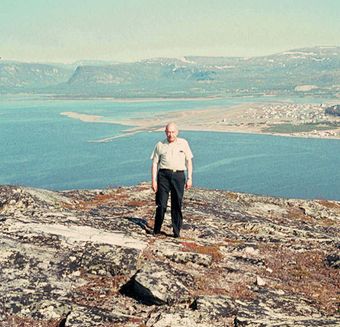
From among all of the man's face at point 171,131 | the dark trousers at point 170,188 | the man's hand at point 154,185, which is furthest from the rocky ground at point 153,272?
the man's face at point 171,131

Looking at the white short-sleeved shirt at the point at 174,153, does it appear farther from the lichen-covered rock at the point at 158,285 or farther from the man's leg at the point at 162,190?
the lichen-covered rock at the point at 158,285

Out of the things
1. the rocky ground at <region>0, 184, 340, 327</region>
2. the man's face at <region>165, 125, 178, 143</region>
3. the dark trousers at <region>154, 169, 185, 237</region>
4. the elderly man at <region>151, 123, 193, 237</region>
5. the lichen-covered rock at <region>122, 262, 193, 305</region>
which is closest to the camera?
the rocky ground at <region>0, 184, 340, 327</region>

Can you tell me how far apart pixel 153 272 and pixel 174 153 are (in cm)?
407

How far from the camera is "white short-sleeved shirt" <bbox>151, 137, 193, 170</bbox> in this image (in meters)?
14.5

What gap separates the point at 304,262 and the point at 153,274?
5880 mm

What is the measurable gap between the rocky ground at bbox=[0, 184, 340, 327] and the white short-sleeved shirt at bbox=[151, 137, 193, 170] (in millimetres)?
2507

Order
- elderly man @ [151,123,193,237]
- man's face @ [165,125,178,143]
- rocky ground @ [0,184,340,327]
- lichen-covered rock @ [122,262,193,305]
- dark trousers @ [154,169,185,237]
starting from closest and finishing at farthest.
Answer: rocky ground @ [0,184,340,327]
lichen-covered rock @ [122,262,193,305]
man's face @ [165,125,178,143]
elderly man @ [151,123,193,237]
dark trousers @ [154,169,185,237]

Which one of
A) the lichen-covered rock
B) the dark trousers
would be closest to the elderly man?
the dark trousers

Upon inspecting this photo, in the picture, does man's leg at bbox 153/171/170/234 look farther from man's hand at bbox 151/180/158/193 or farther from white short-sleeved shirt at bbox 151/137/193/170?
white short-sleeved shirt at bbox 151/137/193/170

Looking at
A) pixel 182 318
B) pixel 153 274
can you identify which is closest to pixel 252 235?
pixel 153 274

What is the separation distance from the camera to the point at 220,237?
680 inches

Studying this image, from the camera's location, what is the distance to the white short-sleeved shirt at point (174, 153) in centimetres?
1452

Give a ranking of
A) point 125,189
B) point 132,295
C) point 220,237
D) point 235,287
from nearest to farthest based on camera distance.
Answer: point 132,295 < point 235,287 < point 220,237 < point 125,189

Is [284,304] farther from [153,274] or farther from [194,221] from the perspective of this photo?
[194,221]
